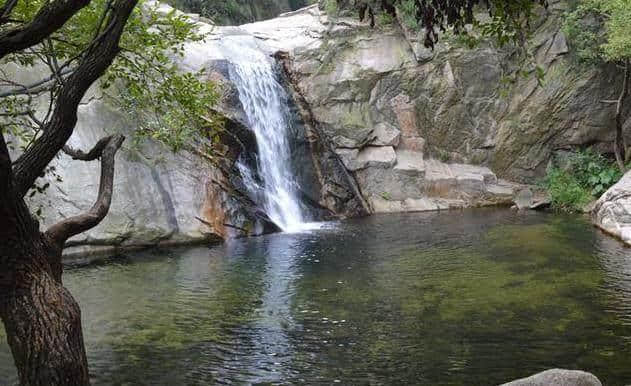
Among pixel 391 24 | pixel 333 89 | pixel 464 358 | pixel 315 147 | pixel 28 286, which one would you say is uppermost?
pixel 391 24

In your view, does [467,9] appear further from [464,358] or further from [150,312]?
[150,312]

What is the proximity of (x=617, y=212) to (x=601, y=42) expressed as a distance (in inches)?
315

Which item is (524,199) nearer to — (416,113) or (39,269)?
(416,113)

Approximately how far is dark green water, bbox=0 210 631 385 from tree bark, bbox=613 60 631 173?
631 cm

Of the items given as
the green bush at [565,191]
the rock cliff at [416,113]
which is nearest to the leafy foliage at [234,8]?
the rock cliff at [416,113]

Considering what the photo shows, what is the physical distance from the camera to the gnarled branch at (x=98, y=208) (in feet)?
17.9

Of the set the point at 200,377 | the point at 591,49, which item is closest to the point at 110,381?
the point at 200,377

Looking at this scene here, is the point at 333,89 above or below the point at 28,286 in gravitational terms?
above

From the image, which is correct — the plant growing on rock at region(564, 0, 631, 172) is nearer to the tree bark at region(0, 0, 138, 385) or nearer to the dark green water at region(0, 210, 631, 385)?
the dark green water at region(0, 210, 631, 385)

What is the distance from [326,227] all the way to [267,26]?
11.5 metres

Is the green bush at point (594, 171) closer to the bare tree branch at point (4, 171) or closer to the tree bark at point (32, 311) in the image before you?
the tree bark at point (32, 311)

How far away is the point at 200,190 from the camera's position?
18516 mm

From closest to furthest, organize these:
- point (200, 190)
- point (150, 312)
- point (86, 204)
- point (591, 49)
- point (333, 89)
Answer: point (150, 312), point (86, 204), point (200, 190), point (591, 49), point (333, 89)

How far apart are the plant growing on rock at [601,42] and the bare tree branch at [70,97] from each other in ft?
61.0
